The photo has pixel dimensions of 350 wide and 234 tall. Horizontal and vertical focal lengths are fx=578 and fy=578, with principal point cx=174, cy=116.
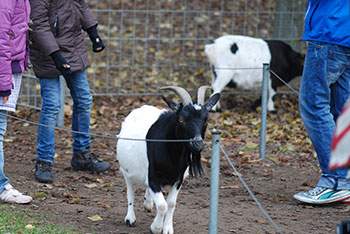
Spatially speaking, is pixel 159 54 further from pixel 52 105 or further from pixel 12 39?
pixel 12 39

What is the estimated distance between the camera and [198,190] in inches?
221

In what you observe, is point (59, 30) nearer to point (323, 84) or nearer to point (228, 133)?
point (323, 84)

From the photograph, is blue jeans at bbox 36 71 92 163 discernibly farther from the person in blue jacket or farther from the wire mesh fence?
the wire mesh fence

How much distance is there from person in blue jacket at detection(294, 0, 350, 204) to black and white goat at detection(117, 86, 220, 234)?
1.03 m

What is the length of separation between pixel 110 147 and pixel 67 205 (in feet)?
7.22

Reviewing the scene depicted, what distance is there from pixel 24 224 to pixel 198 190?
1847mm

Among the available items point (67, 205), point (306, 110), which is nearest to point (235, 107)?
point (306, 110)

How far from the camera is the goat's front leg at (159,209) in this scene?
4164mm

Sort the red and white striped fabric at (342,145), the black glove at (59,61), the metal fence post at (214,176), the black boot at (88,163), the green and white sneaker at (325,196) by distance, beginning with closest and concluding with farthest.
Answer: the red and white striped fabric at (342,145) < the metal fence post at (214,176) < the green and white sneaker at (325,196) < the black glove at (59,61) < the black boot at (88,163)

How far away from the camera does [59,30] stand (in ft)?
18.2

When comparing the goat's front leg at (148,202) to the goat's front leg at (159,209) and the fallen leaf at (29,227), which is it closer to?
the goat's front leg at (159,209)

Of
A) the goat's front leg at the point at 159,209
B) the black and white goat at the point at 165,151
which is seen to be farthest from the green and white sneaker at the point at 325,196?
the goat's front leg at the point at 159,209

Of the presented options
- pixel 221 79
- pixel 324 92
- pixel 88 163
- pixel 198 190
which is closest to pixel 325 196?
pixel 324 92

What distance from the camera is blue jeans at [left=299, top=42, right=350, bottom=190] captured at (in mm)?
4953
